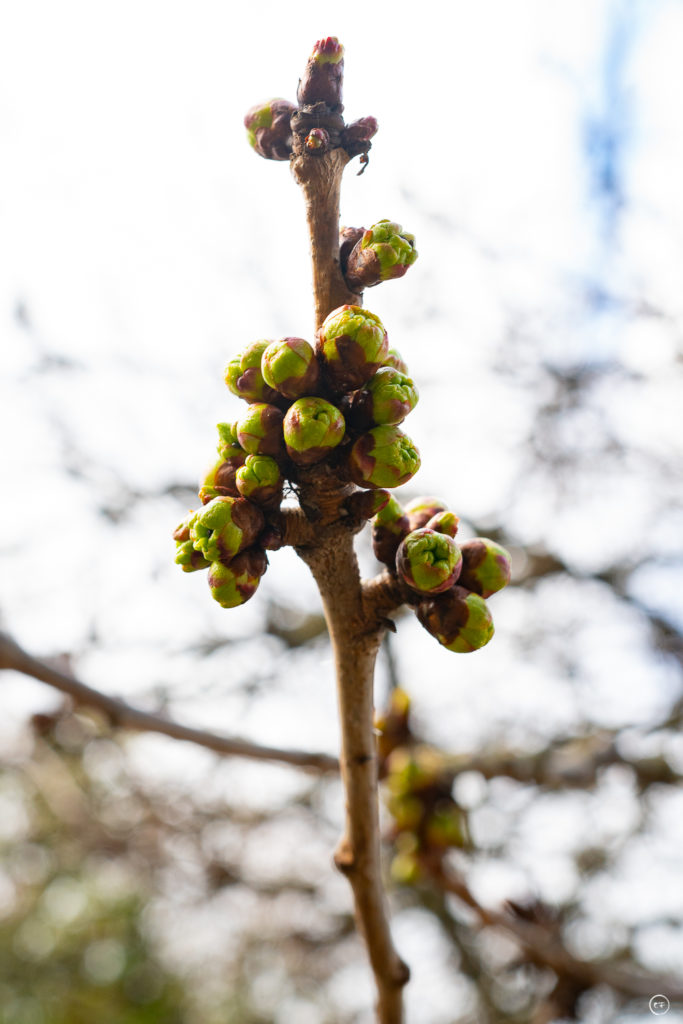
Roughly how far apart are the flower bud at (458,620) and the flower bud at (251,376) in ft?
1.59

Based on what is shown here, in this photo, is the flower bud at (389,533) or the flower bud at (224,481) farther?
the flower bud at (389,533)

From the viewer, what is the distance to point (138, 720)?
216 cm

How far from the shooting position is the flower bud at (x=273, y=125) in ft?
4.19

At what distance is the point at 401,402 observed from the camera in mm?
1134

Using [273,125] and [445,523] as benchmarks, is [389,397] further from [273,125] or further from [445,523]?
[273,125]

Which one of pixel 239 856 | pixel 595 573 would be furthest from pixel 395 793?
pixel 239 856

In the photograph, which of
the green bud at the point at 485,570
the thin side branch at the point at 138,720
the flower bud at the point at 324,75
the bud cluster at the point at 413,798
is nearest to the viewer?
the flower bud at the point at 324,75

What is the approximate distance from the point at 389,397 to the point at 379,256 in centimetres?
23

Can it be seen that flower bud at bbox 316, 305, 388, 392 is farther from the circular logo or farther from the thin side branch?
the circular logo

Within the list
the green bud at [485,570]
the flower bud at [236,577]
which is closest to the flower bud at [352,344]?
the flower bud at [236,577]

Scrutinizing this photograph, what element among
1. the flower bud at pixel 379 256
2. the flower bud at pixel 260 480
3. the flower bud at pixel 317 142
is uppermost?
the flower bud at pixel 317 142

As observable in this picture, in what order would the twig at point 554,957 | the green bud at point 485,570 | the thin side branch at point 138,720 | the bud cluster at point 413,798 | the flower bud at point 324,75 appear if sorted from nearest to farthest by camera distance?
the flower bud at point 324,75
the green bud at point 485,570
the thin side branch at point 138,720
the twig at point 554,957
the bud cluster at point 413,798

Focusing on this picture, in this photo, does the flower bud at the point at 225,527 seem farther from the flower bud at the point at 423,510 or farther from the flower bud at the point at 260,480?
the flower bud at the point at 423,510

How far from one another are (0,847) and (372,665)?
13.3 meters
